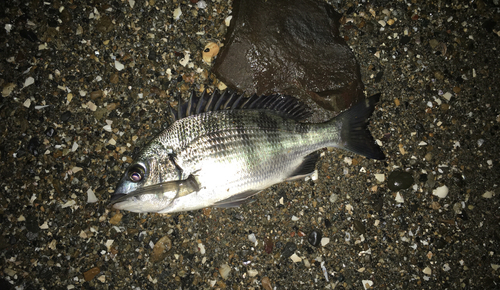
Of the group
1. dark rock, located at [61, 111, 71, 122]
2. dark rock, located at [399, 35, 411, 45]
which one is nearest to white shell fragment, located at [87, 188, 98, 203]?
dark rock, located at [61, 111, 71, 122]

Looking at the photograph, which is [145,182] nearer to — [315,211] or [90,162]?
[90,162]

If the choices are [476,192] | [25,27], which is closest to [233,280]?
[476,192]

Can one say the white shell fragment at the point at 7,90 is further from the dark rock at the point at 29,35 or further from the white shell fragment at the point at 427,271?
the white shell fragment at the point at 427,271

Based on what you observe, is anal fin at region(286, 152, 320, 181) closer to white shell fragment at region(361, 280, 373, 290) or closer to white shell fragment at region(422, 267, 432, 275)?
white shell fragment at region(361, 280, 373, 290)

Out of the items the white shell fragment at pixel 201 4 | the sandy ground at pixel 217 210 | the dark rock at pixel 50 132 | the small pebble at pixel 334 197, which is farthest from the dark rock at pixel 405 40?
the dark rock at pixel 50 132

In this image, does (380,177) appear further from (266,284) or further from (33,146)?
(33,146)

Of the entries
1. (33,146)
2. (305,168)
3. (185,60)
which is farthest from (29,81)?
(305,168)

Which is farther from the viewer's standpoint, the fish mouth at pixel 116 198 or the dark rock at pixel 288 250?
the dark rock at pixel 288 250
